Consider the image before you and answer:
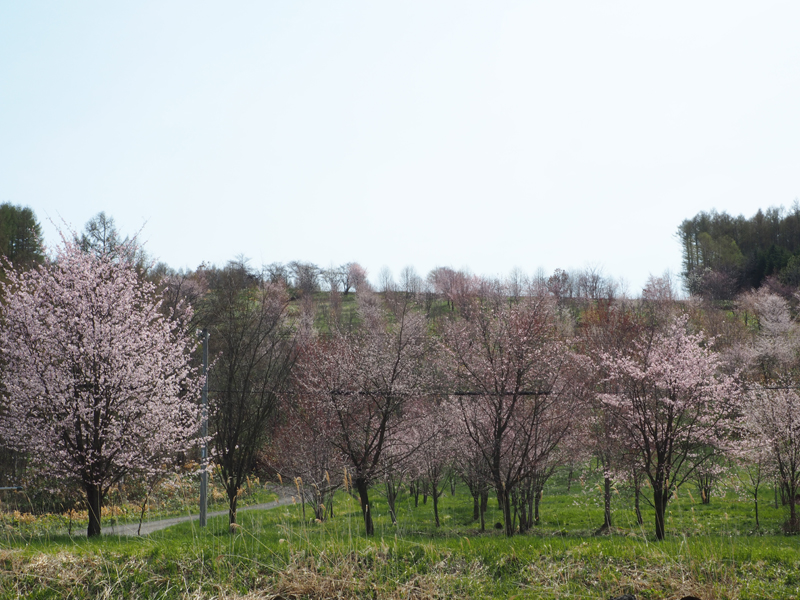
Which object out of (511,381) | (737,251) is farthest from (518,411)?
(737,251)

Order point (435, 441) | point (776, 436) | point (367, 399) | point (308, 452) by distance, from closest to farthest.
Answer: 1. point (367, 399)
2. point (776, 436)
3. point (435, 441)
4. point (308, 452)

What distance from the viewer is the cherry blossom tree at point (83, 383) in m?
9.50

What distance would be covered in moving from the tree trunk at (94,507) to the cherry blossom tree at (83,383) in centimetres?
2

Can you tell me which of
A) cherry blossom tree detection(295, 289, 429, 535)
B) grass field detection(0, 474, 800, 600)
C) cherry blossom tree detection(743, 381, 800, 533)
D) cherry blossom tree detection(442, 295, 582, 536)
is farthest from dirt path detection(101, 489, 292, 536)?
cherry blossom tree detection(743, 381, 800, 533)

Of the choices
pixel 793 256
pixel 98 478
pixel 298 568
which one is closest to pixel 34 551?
pixel 298 568

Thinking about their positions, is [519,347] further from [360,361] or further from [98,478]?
[98,478]

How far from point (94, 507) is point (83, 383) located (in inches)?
91.0

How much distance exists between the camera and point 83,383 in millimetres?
9547

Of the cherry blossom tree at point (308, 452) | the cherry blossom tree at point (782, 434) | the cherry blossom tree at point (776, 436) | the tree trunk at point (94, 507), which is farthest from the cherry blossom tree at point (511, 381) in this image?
the tree trunk at point (94, 507)

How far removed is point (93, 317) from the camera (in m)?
10.0

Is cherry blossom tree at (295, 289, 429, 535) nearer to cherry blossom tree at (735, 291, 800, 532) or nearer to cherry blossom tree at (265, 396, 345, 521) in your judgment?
cherry blossom tree at (265, 396, 345, 521)

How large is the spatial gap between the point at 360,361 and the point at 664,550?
8492mm

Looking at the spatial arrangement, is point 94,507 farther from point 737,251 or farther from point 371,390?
point 737,251

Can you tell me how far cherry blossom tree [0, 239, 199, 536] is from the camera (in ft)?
31.2
